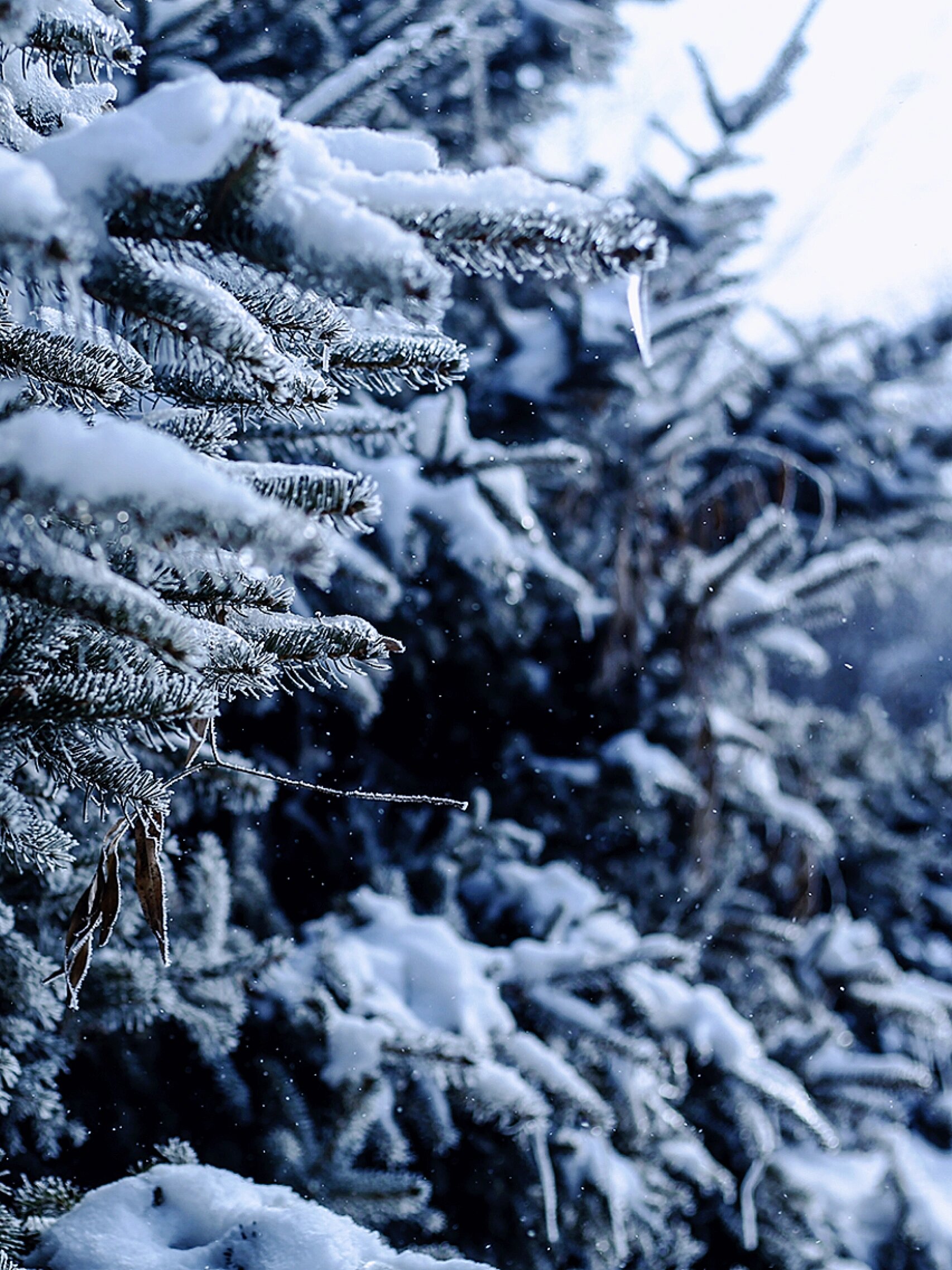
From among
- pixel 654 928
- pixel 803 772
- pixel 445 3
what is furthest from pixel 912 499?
pixel 445 3

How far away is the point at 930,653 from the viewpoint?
1709 centimetres

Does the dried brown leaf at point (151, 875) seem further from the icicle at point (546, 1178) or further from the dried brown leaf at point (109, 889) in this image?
the icicle at point (546, 1178)

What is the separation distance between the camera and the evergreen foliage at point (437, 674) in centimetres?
65

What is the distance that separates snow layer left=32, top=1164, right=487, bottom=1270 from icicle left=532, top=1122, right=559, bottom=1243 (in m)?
0.94

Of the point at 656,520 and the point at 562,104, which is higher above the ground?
the point at 562,104

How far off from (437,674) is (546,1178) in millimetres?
Result: 1328

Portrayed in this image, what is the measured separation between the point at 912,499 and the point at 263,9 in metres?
3.04

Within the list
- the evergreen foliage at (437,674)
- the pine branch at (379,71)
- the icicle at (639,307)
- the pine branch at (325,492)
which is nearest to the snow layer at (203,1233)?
the evergreen foliage at (437,674)

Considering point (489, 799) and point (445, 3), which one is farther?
point (489, 799)

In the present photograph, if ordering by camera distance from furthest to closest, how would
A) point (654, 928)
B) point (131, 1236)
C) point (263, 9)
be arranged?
point (654, 928)
point (263, 9)
point (131, 1236)

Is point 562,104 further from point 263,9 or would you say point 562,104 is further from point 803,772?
point 803,772

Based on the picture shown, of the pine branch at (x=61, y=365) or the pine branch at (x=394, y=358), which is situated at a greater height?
the pine branch at (x=394, y=358)

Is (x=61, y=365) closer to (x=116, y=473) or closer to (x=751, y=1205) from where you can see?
(x=116, y=473)

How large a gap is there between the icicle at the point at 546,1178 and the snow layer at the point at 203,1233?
0.94 meters
